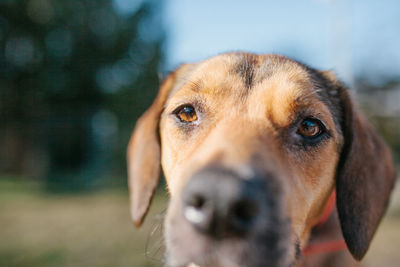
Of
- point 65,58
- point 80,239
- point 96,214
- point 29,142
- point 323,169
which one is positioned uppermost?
point 323,169

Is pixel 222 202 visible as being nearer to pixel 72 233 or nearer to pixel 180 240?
pixel 180 240

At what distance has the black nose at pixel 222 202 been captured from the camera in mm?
1933

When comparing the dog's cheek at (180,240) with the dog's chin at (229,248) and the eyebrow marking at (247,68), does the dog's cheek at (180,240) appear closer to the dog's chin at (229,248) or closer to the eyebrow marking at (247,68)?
the dog's chin at (229,248)

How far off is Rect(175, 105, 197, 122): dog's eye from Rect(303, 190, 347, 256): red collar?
158 centimetres

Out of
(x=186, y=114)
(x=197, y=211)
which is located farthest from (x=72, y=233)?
(x=197, y=211)

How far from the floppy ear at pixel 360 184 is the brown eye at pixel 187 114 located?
1549mm

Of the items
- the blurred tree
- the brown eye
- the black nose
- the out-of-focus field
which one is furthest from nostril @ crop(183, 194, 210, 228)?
the blurred tree

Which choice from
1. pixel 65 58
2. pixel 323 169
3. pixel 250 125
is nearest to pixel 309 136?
pixel 323 169

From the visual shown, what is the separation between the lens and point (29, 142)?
21.6 m

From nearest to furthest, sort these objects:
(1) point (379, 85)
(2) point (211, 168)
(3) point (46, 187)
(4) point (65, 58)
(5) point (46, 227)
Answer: (2) point (211, 168), (5) point (46, 227), (3) point (46, 187), (1) point (379, 85), (4) point (65, 58)

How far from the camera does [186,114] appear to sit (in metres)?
3.42

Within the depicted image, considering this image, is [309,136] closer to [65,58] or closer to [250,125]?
[250,125]

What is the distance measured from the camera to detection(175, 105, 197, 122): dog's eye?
11.1ft

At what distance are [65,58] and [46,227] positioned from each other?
1933 cm
